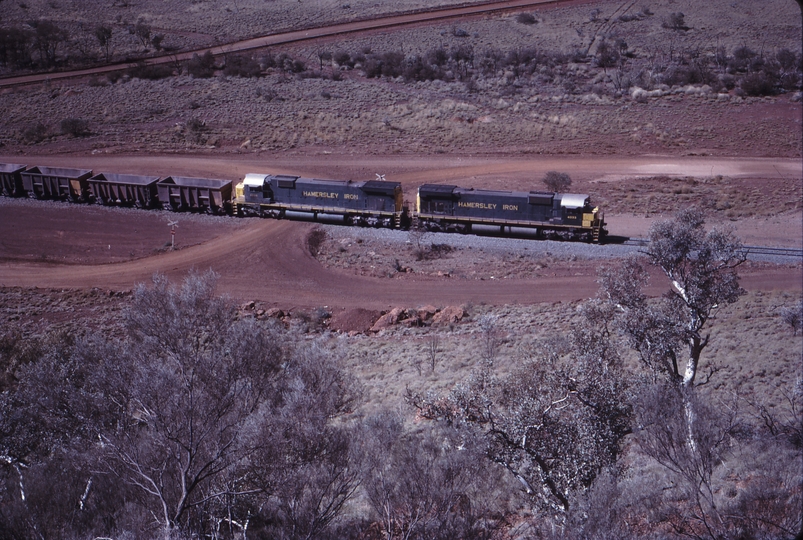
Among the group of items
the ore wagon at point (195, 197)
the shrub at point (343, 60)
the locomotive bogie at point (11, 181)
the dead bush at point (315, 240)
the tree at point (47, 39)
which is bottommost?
the dead bush at point (315, 240)

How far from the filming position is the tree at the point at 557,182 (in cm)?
4781

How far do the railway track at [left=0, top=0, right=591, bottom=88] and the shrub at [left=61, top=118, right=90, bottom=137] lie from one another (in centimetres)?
889

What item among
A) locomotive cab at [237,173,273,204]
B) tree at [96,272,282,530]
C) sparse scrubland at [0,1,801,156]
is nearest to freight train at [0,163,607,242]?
locomotive cab at [237,173,273,204]

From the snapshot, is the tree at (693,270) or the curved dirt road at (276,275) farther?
the curved dirt road at (276,275)

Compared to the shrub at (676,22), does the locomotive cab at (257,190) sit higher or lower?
lower

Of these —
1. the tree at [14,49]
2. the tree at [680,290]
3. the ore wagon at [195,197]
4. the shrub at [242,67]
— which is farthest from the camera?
the shrub at [242,67]

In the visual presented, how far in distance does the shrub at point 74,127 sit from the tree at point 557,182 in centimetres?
4014

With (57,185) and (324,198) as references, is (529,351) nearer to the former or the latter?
(324,198)

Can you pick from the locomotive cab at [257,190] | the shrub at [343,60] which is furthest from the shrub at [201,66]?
the locomotive cab at [257,190]

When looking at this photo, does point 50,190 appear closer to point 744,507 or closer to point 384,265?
point 384,265

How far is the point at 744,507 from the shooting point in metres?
12.8

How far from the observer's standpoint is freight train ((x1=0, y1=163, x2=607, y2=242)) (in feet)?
129

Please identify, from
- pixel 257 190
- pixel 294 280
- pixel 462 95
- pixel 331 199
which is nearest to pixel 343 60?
pixel 462 95

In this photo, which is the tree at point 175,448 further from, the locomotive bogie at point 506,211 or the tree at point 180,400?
the locomotive bogie at point 506,211
